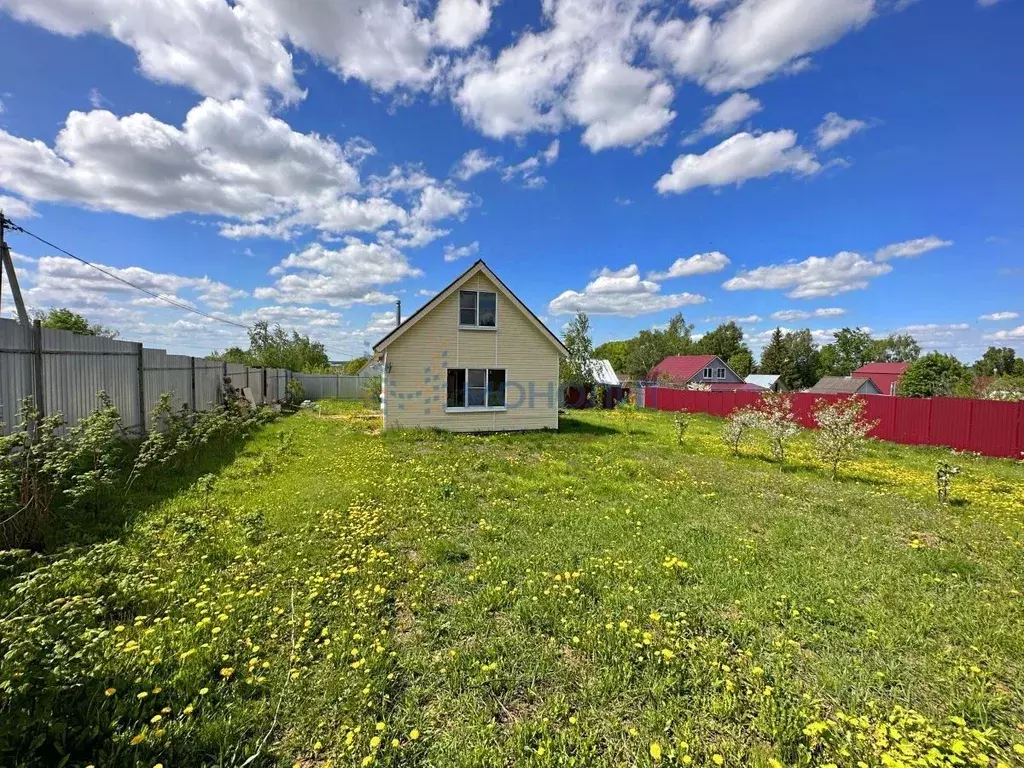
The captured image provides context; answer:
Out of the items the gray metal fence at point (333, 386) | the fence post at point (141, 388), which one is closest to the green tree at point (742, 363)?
the gray metal fence at point (333, 386)

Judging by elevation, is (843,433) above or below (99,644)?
above

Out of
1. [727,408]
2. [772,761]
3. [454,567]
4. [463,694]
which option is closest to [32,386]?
[454,567]

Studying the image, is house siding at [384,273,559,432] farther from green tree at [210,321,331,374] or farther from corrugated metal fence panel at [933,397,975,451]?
green tree at [210,321,331,374]

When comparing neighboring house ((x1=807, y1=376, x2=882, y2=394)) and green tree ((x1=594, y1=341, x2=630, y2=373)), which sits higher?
green tree ((x1=594, y1=341, x2=630, y2=373))

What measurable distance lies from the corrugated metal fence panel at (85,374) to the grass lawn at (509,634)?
2.96m

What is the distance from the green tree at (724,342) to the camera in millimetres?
71188

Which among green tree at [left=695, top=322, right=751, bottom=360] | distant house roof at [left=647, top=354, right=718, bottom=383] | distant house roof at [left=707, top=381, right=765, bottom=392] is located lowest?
distant house roof at [left=707, top=381, right=765, bottom=392]

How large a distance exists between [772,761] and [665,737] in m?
0.56

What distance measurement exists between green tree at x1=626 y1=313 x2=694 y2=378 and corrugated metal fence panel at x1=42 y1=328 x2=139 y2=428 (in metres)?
64.9

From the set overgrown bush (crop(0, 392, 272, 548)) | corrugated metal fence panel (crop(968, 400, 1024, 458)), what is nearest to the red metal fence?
corrugated metal fence panel (crop(968, 400, 1024, 458))

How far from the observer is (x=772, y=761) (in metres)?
2.42

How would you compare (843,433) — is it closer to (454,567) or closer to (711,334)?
(454,567)

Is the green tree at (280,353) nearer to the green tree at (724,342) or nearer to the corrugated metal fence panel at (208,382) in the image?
the corrugated metal fence panel at (208,382)

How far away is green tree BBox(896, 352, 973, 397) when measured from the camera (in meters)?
35.6
